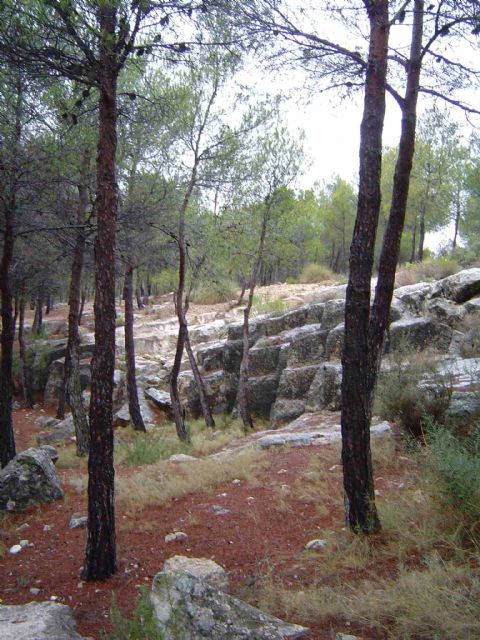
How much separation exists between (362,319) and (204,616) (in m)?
3.00

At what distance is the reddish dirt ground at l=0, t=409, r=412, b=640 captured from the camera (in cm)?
509

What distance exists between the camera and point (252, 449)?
10.4 meters

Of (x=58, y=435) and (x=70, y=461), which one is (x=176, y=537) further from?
(x=58, y=435)

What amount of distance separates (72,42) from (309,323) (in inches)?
536

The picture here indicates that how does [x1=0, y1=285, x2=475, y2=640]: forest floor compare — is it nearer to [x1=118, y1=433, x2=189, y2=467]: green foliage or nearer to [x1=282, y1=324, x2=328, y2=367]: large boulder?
[x1=118, y1=433, x2=189, y2=467]: green foliage

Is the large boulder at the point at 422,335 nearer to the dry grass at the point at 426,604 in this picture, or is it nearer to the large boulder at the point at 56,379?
the dry grass at the point at 426,604

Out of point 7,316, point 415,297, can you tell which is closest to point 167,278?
point 415,297

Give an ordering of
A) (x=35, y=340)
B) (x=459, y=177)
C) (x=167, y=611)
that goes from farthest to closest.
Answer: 1. (x=459, y=177)
2. (x=35, y=340)
3. (x=167, y=611)

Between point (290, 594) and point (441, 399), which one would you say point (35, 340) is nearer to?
point (441, 399)

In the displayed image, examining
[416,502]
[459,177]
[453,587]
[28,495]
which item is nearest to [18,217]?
[28,495]

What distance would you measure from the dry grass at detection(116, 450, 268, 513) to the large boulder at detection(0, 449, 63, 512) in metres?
1.08

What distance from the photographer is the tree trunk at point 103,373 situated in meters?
5.56

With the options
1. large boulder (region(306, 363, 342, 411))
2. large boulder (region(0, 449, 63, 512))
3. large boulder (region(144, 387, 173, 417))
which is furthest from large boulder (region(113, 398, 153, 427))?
large boulder (region(0, 449, 63, 512))

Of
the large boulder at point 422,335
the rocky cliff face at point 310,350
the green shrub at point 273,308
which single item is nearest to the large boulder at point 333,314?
the rocky cliff face at point 310,350
